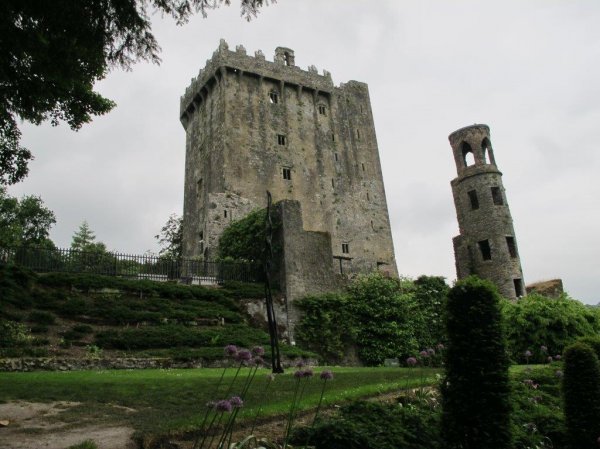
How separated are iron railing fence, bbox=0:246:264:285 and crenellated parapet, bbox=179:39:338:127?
19.3 metres

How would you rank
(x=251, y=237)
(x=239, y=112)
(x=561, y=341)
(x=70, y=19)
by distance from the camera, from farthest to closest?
(x=239, y=112), (x=251, y=237), (x=561, y=341), (x=70, y=19)

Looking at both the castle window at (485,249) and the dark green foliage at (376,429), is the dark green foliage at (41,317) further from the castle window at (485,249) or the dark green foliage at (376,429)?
the castle window at (485,249)

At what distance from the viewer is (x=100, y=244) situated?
50.8 meters

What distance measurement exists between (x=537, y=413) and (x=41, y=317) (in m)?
13.5

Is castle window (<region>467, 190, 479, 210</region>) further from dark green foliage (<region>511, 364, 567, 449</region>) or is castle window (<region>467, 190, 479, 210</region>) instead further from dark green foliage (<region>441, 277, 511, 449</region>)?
dark green foliage (<region>441, 277, 511, 449</region>)

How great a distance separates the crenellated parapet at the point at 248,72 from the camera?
38.5 m

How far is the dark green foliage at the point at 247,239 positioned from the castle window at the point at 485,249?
18223 millimetres

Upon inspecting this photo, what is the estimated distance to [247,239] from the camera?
2681 cm

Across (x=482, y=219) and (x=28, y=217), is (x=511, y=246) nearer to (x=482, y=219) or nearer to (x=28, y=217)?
(x=482, y=219)

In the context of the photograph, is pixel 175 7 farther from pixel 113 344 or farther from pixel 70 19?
pixel 113 344

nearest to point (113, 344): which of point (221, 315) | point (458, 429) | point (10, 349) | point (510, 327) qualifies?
point (10, 349)

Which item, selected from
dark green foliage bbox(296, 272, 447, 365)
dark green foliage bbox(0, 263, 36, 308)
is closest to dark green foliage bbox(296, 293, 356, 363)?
dark green foliage bbox(296, 272, 447, 365)

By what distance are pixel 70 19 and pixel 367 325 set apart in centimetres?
1796

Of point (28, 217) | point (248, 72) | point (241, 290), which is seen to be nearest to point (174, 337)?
point (241, 290)
